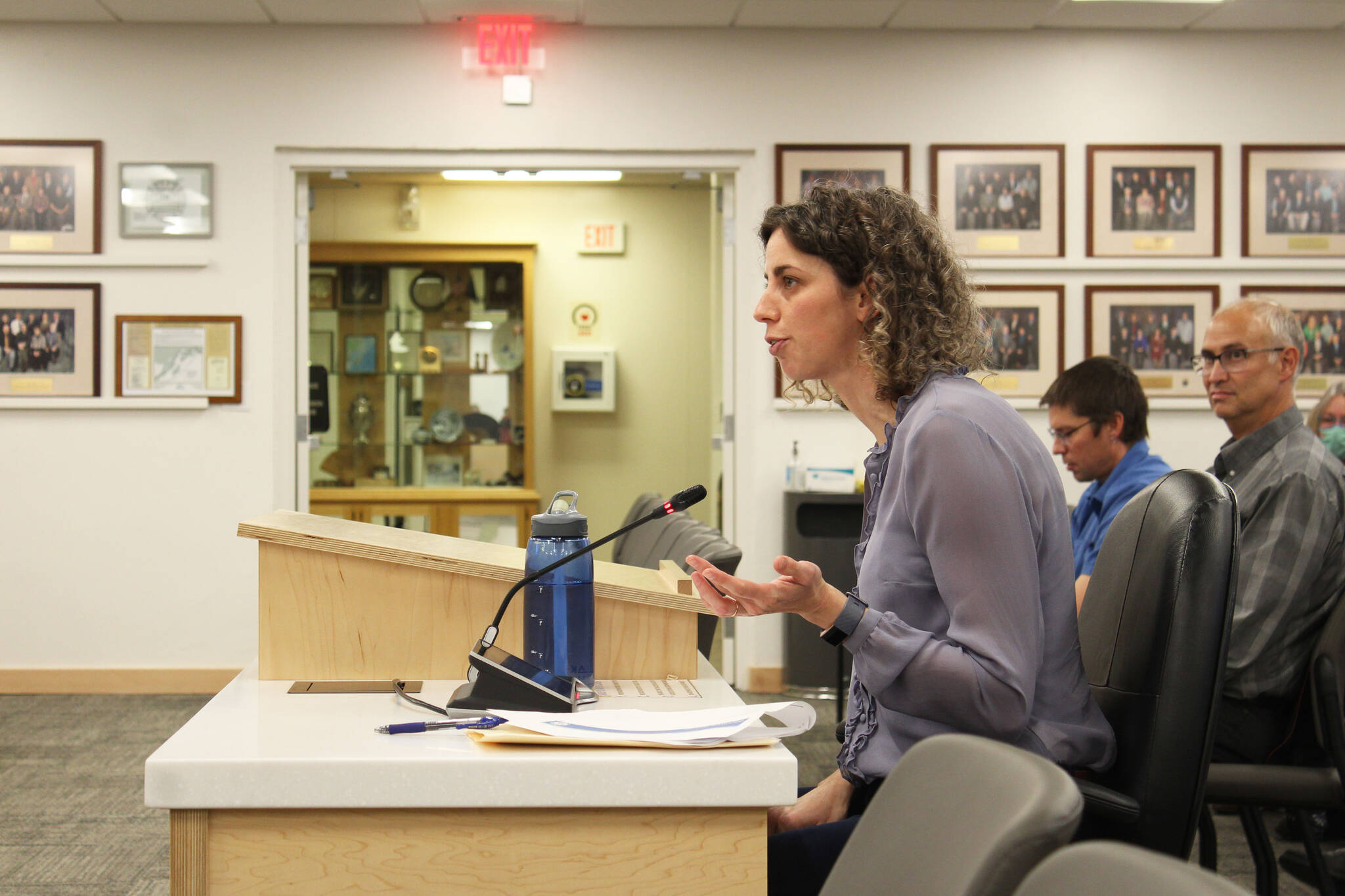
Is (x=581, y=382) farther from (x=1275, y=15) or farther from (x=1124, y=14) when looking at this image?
(x=1275, y=15)

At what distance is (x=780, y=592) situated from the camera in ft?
3.81

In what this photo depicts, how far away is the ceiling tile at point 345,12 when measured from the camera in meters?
4.15

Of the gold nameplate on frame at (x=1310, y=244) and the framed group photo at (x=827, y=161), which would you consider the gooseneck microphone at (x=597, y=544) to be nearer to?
the framed group photo at (x=827, y=161)

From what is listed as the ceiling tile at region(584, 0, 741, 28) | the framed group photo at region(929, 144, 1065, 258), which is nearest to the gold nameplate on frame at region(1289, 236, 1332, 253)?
the framed group photo at region(929, 144, 1065, 258)

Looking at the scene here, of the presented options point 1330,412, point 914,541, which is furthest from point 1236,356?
point 1330,412

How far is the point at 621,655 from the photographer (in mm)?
1515

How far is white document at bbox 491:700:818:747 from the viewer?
3.78 ft

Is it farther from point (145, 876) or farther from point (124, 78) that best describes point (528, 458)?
point (145, 876)

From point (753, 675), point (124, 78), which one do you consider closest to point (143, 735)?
point (753, 675)

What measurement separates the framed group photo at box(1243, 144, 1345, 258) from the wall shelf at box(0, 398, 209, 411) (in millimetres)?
4534

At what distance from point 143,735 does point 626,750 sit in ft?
10.7

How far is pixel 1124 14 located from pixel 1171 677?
395 cm

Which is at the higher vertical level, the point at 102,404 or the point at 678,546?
the point at 102,404

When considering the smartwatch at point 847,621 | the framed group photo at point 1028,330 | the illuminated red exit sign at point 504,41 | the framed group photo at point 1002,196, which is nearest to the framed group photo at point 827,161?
the framed group photo at point 1002,196
